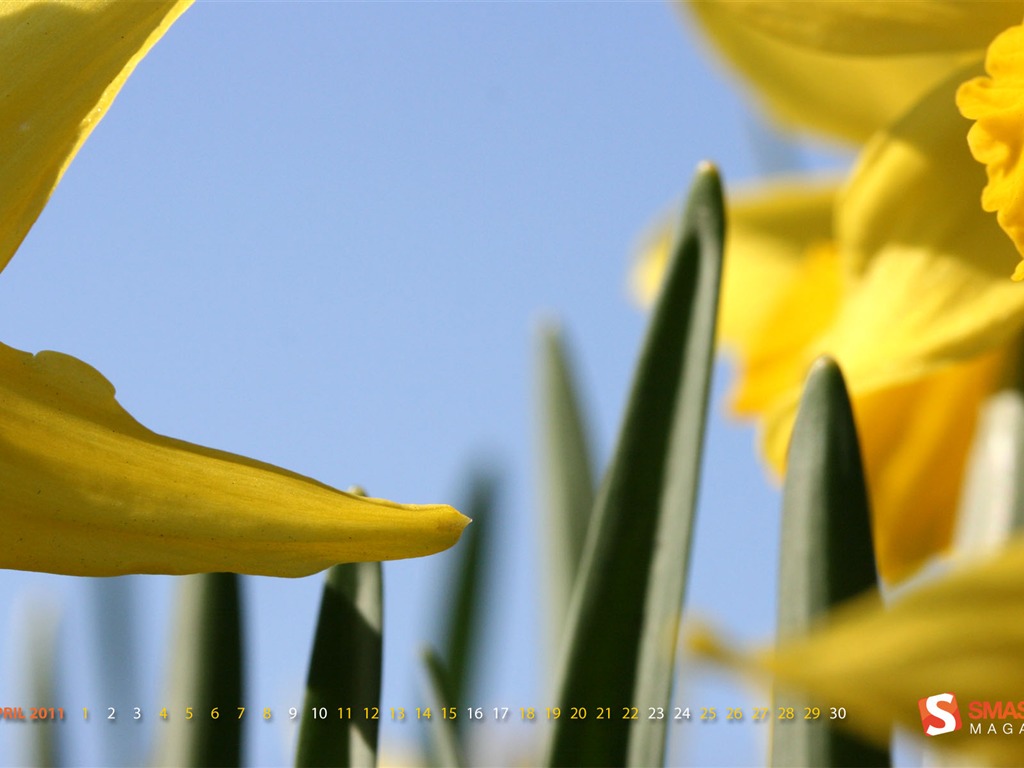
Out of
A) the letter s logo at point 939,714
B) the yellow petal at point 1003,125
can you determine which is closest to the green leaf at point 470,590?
the yellow petal at point 1003,125

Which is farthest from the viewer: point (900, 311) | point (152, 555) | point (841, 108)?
point (841, 108)

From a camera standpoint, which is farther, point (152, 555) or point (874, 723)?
point (152, 555)

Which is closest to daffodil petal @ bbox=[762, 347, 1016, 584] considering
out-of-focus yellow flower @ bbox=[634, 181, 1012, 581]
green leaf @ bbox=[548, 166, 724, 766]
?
out-of-focus yellow flower @ bbox=[634, 181, 1012, 581]

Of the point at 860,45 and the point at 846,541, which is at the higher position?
the point at 860,45

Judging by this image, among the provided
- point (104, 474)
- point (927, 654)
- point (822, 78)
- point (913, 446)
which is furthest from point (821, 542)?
point (822, 78)

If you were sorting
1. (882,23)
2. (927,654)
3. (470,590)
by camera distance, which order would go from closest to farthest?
(927,654) → (882,23) → (470,590)

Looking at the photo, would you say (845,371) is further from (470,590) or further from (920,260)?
(470,590)

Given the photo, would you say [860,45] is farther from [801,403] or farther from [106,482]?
[106,482]

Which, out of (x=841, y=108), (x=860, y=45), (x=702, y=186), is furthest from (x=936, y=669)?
(x=841, y=108)
